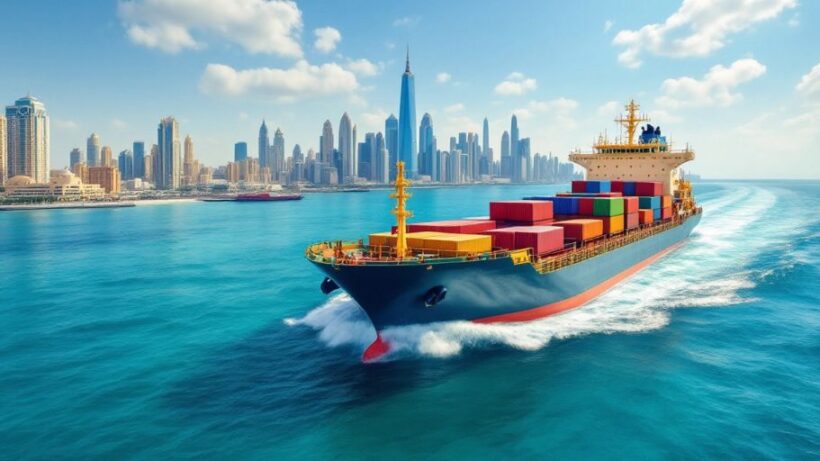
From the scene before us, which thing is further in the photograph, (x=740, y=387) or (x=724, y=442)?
(x=740, y=387)

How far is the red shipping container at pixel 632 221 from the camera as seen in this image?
37562mm

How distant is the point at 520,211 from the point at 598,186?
16.7m

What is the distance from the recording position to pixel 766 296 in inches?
1241

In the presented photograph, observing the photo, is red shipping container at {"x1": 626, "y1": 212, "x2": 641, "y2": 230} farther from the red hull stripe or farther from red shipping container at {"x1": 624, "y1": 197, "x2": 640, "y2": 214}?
the red hull stripe

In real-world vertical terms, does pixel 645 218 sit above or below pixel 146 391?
above

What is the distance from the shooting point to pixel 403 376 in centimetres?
1995

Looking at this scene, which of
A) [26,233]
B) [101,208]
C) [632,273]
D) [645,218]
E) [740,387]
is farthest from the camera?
[101,208]

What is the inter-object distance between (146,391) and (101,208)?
151 m

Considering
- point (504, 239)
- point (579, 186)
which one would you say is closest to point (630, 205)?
point (579, 186)

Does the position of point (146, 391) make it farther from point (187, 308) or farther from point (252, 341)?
point (187, 308)

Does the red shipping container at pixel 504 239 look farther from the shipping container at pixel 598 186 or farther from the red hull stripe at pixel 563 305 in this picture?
the shipping container at pixel 598 186

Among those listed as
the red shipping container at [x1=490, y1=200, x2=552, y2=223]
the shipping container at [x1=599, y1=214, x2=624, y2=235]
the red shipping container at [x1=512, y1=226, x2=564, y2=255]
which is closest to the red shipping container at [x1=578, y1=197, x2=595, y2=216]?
the shipping container at [x1=599, y1=214, x2=624, y2=235]

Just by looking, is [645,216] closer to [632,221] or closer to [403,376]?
[632,221]

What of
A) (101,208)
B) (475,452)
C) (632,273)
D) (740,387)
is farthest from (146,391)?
(101,208)
